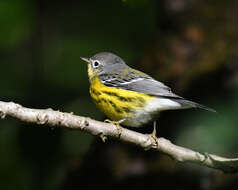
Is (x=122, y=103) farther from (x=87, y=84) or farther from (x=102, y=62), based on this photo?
(x=87, y=84)

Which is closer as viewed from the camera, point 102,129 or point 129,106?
point 102,129

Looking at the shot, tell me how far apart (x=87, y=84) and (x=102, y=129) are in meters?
3.34

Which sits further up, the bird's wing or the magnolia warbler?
the bird's wing

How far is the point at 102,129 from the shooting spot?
296 cm

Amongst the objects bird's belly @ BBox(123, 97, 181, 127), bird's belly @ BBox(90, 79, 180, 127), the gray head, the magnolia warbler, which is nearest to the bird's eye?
the gray head

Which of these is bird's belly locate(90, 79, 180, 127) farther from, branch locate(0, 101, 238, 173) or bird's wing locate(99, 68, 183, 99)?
branch locate(0, 101, 238, 173)

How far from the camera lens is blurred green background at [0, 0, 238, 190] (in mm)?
5004

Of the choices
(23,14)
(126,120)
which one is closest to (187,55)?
(126,120)

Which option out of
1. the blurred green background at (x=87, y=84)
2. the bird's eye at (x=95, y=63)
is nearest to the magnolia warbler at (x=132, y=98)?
the blurred green background at (x=87, y=84)

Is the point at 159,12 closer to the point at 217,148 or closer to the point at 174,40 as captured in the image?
the point at 174,40

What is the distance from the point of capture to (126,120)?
434cm

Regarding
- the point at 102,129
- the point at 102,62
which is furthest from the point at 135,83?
the point at 102,129

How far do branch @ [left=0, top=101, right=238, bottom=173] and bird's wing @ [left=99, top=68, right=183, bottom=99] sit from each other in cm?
78

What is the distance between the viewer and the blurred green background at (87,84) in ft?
16.4
